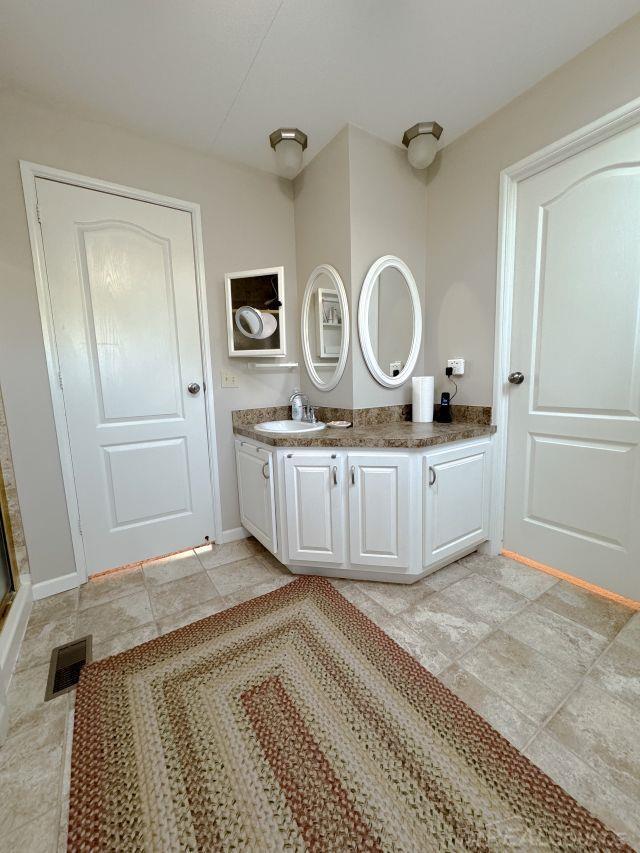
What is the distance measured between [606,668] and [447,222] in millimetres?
2371

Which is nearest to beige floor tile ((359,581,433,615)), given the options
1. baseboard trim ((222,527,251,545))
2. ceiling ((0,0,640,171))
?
baseboard trim ((222,527,251,545))

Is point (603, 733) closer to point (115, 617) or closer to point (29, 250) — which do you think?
point (115, 617)

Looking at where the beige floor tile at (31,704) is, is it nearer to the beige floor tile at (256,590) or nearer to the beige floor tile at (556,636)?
the beige floor tile at (256,590)

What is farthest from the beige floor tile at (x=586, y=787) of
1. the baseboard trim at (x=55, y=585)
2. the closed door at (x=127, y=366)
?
the baseboard trim at (x=55, y=585)

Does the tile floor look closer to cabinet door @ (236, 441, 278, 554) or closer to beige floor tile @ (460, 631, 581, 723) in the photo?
beige floor tile @ (460, 631, 581, 723)

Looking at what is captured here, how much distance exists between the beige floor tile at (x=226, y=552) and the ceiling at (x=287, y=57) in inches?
99.2

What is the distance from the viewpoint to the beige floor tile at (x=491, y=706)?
3.36ft

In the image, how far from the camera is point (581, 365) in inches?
64.1

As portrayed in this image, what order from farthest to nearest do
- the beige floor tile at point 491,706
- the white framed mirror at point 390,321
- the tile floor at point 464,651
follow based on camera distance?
the white framed mirror at point 390,321 < the beige floor tile at point 491,706 < the tile floor at point 464,651

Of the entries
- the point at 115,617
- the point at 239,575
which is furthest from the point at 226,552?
the point at 115,617

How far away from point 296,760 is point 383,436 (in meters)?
1.22

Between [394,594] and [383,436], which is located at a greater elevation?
[383,436]

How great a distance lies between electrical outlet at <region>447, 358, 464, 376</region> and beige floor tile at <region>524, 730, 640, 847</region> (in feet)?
5.54

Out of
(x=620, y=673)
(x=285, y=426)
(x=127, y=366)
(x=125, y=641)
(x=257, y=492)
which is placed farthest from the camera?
(x=285, y=426)
